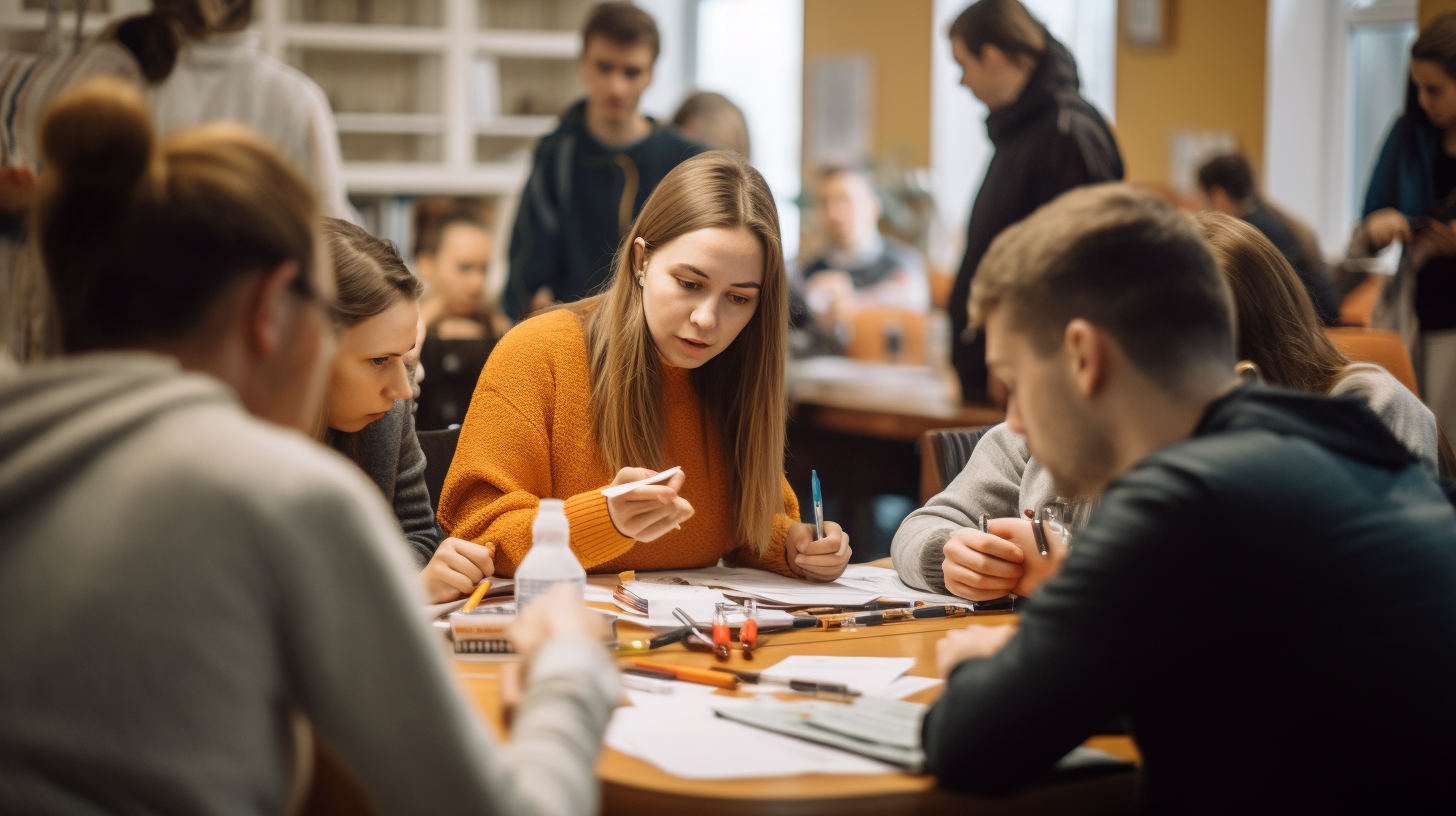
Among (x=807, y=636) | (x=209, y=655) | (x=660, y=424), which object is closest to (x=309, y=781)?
(x=209, y=655)

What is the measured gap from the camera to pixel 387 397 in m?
1.79

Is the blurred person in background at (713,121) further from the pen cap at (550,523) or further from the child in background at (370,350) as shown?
the pen cap at (550,523)

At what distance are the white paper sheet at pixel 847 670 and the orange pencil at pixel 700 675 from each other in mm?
43

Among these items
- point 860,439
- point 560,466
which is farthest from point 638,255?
point 860,439

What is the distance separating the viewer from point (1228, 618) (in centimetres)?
96

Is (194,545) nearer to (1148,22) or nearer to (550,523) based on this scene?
A: (550,523)

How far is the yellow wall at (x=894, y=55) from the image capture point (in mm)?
7395

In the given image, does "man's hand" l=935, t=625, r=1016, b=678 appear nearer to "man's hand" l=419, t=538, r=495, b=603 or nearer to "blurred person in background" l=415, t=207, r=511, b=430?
"man's hand" l=419, t=538, r=495, b=603

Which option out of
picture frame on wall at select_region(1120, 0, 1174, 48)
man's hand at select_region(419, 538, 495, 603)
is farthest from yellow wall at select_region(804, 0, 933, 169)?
man's hand at select_region(419, 538, 495, 603)

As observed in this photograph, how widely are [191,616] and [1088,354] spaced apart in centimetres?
73

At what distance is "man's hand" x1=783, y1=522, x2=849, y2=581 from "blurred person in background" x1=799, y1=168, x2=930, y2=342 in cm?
489

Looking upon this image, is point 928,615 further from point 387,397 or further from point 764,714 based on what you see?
point 387,397

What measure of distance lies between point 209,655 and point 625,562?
3.76 ft

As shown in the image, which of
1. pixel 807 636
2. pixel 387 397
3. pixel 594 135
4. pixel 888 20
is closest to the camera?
pixel 807 636
